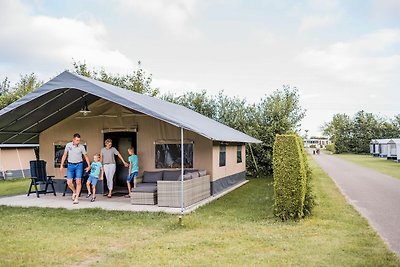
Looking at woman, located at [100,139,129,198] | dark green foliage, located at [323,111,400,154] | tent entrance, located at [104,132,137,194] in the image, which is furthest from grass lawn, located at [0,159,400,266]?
dark green foliage, located at [323,111,400,154]

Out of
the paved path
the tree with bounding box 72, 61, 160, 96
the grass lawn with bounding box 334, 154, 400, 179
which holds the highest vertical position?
the tree with bounding box 72, 61, 160, 96

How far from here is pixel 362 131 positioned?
49312 millimetres

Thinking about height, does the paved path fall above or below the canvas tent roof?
below

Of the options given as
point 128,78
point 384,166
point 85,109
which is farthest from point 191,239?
point 128,78

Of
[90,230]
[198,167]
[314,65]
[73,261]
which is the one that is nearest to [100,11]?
[198,167]

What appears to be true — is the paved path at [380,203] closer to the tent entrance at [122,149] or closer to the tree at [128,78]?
the tent entrance at [122,149]

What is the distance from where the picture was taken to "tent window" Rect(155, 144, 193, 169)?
11.0 meters

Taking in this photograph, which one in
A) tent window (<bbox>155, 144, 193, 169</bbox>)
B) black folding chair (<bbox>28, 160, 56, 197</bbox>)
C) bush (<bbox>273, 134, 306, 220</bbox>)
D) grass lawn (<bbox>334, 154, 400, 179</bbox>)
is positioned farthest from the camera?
grass lawn (<bbox>334, 154, 400, 179</bbox>)

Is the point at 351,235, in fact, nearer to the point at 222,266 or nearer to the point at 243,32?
the point at 222,266

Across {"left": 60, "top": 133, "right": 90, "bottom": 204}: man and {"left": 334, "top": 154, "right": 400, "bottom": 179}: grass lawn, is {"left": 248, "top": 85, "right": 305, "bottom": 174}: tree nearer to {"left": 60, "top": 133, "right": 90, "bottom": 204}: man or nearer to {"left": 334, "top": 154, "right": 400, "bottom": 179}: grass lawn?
{"left": 334, "top": 154, "right": 400, "bottom": 179}: grass lawn

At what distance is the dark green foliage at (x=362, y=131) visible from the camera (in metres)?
47.1

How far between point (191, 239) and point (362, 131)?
4784 centimetres

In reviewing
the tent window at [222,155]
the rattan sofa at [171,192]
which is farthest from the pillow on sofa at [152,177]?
the tent window at [222,155]

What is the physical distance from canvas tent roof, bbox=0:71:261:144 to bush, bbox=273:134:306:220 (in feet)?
5.77
